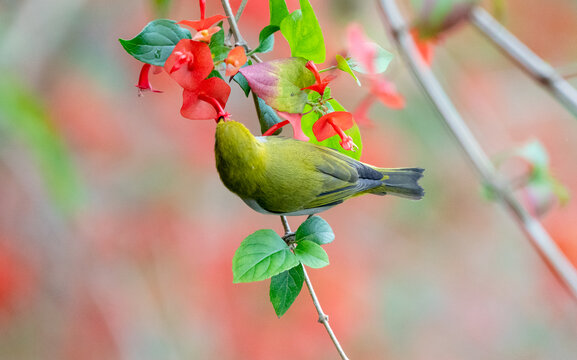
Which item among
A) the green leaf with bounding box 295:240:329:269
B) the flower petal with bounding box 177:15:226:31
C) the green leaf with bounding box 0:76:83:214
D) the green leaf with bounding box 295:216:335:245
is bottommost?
the green leaf with bounding box 295:240:329:269

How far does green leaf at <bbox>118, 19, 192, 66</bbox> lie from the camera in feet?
4.27

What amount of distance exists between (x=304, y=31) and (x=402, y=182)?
2.90 ft

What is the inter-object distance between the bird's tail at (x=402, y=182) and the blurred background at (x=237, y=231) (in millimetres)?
1791

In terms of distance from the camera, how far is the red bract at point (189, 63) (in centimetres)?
123

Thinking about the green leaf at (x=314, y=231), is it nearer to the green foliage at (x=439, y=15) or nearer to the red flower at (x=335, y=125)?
the red flower at (x=335, y=125)

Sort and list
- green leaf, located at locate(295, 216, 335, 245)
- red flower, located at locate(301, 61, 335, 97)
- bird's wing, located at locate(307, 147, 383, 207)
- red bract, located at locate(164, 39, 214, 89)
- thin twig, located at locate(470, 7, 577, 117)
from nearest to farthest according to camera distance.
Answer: thin twig, located at locate(470, 7, 577, 117), red bract, located at locate(164, 39, 214, 89), red flower, located at locate(301, 61, 335, 97), green leaf, located at locate(295, 216, 335, 245), bird's wing, located at locate(307, 147, 383, 207)

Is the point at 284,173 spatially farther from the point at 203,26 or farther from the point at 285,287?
the point at 203,26

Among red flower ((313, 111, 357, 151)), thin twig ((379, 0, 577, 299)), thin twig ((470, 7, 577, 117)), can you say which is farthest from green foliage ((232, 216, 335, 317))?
thin twig ((470, 7, 577, 117))

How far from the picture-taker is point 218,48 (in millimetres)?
1351

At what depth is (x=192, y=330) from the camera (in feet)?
16.5

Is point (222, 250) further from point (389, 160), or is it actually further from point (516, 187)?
point (516, 187)

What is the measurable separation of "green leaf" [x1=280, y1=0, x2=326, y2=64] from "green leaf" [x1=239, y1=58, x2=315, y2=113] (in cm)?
3

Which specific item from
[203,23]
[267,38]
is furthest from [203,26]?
[267,38]

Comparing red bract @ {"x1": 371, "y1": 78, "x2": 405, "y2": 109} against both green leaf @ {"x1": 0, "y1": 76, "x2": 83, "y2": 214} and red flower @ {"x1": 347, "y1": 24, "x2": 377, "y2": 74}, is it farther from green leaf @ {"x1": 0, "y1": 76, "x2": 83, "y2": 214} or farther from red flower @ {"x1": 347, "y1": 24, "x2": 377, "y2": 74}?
green leaf @ {"x1": 0, "y1": 76, "x2": 83, "y2": 214}
